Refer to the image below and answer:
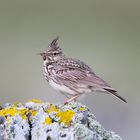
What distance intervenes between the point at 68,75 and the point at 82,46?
11718 mm

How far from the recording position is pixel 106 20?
2783 cm

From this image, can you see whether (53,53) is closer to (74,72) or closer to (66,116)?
(74,72)

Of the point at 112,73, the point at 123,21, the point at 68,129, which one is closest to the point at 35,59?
the point at 112,73

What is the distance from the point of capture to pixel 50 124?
827 cm

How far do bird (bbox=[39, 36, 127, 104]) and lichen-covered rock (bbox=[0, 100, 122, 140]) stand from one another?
212 centimetres

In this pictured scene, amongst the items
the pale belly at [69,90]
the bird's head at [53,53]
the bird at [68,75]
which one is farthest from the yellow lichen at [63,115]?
the bird's head at [53,53]

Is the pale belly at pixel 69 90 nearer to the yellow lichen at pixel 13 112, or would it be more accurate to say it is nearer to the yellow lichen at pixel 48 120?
the yellow lichen at pixel 13 112

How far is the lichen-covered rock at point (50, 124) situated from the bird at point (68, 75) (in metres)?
2.12

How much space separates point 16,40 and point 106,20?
5382mm

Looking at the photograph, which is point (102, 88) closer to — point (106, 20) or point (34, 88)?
point (34, 88)

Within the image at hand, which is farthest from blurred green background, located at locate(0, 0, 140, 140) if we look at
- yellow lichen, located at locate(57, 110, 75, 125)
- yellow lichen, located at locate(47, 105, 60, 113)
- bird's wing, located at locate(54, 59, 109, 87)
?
yellow lichen, located at locate(57, 110, 75, 125)

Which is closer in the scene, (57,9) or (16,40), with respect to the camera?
(16,40)

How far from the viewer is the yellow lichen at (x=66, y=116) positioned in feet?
27.2

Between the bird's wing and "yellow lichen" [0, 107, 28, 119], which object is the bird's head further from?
"yellow lichen" [0, 107, 28, 119]
